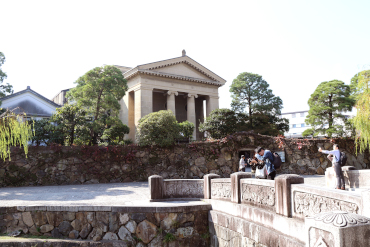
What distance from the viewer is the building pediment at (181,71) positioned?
26.0 meters

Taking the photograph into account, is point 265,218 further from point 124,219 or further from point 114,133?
point 114,133

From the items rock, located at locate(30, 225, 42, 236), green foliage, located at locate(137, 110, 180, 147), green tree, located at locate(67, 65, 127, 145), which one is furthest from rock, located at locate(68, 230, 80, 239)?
green tree, located at locate(67, 65, 127, 145)

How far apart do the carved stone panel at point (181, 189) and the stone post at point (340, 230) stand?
5.92 metres

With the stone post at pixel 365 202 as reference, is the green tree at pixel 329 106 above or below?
above

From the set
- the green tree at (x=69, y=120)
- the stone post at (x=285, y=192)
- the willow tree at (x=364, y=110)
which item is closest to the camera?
the stone post at (x=285, y=192)

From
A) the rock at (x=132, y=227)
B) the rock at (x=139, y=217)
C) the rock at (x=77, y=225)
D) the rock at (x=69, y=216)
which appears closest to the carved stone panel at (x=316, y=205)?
the rock at (x=139, y=217)

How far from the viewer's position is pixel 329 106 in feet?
71.9

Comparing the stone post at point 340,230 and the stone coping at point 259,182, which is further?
the stone coping at point 259,182

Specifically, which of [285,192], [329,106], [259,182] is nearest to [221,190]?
[259,182]

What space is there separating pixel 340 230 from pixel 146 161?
14072mm

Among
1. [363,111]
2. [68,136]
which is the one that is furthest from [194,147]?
[363,111]

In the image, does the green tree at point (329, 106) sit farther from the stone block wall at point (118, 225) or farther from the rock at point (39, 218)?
the rock at point (39, 218)

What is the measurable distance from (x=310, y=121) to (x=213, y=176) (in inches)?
663

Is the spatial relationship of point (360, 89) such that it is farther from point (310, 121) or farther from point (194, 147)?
point (310, 121)
